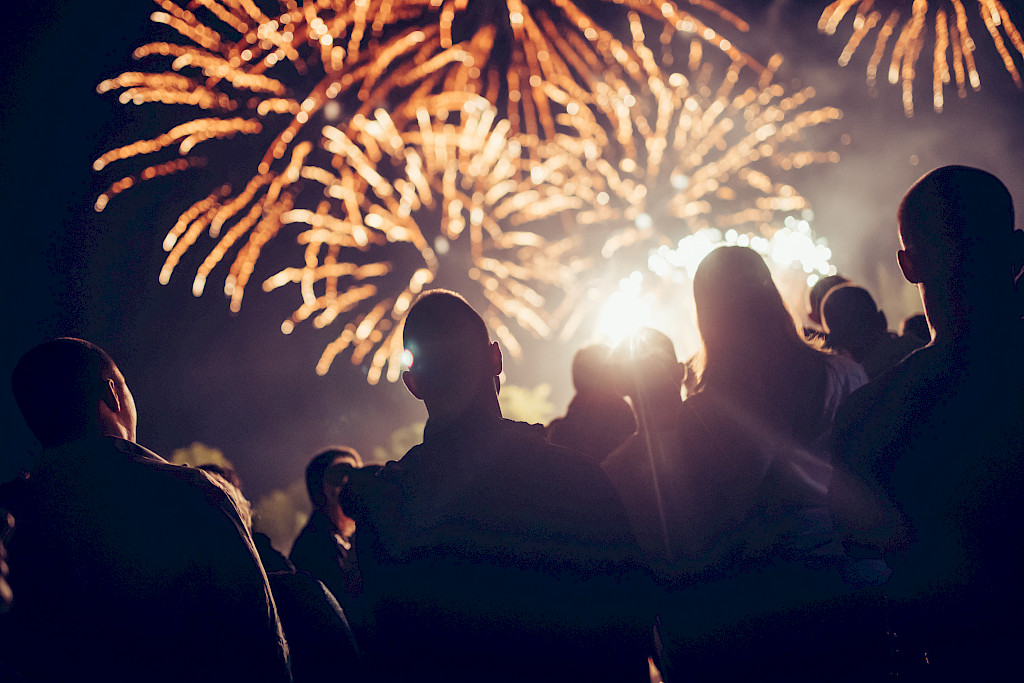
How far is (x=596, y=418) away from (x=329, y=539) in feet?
8.65

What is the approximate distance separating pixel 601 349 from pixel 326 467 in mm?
2874

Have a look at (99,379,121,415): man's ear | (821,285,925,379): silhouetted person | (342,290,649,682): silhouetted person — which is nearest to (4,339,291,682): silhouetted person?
(99,379,121,415): man's ear

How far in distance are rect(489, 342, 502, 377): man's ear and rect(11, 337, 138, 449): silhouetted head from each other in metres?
1.46

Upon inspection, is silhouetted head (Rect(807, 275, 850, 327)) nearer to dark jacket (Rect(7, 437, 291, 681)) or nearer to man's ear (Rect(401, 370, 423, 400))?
man's ear (Rect(401, 370, 423, 400))

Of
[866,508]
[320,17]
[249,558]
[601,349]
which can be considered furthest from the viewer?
[320,17]

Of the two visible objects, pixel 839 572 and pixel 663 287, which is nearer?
pixel 839 572

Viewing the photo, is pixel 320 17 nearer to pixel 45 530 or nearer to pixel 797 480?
pixel 45 530

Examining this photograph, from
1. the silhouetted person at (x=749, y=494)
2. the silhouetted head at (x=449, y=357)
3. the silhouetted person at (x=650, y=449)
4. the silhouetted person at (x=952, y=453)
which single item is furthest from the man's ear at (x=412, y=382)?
the silhouetted person at (x=952, y=453)

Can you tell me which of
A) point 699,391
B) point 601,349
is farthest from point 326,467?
point 699,391

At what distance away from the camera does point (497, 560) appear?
5.83 ft

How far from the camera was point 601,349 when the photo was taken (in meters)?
3.32

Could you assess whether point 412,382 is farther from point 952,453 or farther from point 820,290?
point 820,290

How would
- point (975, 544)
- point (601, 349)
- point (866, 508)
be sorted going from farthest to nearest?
point (601, 349) → point (866, 508) → point (975, 544)

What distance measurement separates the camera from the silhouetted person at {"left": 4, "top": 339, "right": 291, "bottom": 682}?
2.03 m
